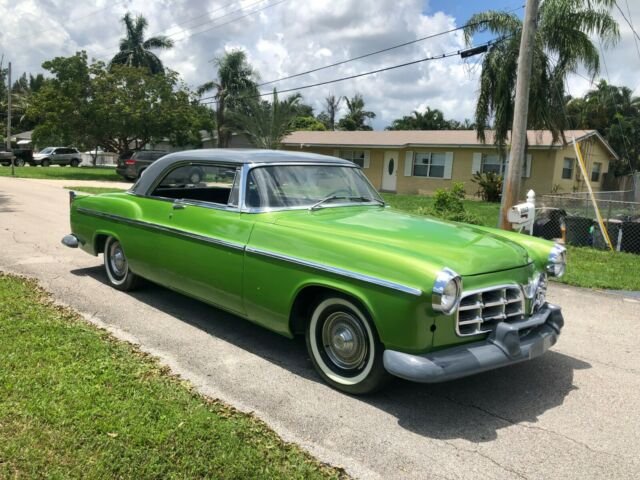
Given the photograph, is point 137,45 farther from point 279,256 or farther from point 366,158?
point 279,256

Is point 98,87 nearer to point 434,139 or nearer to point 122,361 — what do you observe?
point 434,139

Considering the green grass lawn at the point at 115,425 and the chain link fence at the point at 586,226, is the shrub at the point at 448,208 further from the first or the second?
the green grass lawn at the point at 115,425

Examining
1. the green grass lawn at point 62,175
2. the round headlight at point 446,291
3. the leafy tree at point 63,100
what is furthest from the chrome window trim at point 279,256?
the leafy tree at point 63,100

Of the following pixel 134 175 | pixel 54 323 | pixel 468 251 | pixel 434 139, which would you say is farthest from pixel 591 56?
pixel 134 175

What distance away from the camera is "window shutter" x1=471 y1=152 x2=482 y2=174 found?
2480cm

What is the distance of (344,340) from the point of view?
3.78 metres

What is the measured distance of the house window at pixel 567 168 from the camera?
79.3 ft

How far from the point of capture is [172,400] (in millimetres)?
3469

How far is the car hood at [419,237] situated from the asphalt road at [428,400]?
97 centimetres

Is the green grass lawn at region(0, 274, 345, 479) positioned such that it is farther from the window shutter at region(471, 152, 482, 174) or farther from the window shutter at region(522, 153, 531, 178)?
the window shutter at region(471, 152, 482, 174)

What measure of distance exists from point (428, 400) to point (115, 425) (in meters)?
2.03

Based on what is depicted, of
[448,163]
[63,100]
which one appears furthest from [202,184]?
[63,100]

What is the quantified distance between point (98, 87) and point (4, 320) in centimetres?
2655

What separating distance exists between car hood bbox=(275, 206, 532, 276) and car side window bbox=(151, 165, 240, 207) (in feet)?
2.28
